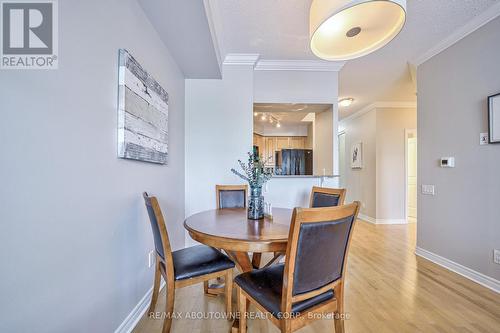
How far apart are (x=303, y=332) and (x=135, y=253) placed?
52.8 inches

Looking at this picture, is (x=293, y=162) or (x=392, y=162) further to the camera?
(x=392, y=162)

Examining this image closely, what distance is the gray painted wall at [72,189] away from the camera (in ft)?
2.52

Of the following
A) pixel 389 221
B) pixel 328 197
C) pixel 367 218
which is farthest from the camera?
pixel 367 218

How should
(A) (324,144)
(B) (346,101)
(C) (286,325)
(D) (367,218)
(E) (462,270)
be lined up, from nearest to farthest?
(C) (286,325) → (E) (462,270) → (A) (324,144) → (B) (346,101) → (D) (367,218)

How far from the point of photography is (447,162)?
2527 millimetres

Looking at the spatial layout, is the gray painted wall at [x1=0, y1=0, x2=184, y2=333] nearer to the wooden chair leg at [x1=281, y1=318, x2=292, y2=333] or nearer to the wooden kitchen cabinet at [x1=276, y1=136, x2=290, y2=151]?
the wooden chair leg at [x1=281, y1=318, x2=292, y2=333]

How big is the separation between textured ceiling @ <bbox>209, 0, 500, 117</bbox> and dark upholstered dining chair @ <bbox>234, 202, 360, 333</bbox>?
198 centimetres

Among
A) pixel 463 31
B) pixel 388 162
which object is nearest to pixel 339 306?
pixel 463 31

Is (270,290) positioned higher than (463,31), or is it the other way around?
(463,31)

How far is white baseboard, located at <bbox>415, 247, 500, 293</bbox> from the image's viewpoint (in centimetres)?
204

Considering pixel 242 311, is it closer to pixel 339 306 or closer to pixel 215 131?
pixel 339 306

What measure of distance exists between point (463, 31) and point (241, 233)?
3.20 metres

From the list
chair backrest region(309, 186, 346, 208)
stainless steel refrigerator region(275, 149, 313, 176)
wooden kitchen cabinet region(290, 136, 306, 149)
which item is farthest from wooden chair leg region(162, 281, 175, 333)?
wooden kitchen cabinet region(290, 136, 306, 149)

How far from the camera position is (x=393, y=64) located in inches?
122
